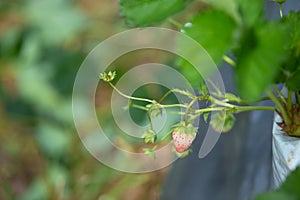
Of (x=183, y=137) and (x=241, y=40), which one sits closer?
(x=241, y=40)

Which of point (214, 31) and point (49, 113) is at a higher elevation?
point (49, 113)

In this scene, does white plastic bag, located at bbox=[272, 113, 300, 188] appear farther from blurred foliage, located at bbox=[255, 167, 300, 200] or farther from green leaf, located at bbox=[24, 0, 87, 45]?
green leaf, located at bbox=[24, 0, 87, 45]

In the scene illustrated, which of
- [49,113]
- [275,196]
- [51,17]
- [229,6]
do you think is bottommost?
[275,196]

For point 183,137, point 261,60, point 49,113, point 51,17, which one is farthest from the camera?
point 51,17

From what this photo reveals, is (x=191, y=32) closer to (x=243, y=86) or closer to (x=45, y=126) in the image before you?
(x=243, y=86)

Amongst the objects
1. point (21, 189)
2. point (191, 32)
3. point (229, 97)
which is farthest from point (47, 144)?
point (191, 32)

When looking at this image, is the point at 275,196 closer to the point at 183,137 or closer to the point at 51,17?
the point at 183,137

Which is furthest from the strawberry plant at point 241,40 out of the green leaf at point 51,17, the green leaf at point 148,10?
the green leaf at point 51,17

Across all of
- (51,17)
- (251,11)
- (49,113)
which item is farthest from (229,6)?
(51,17)
